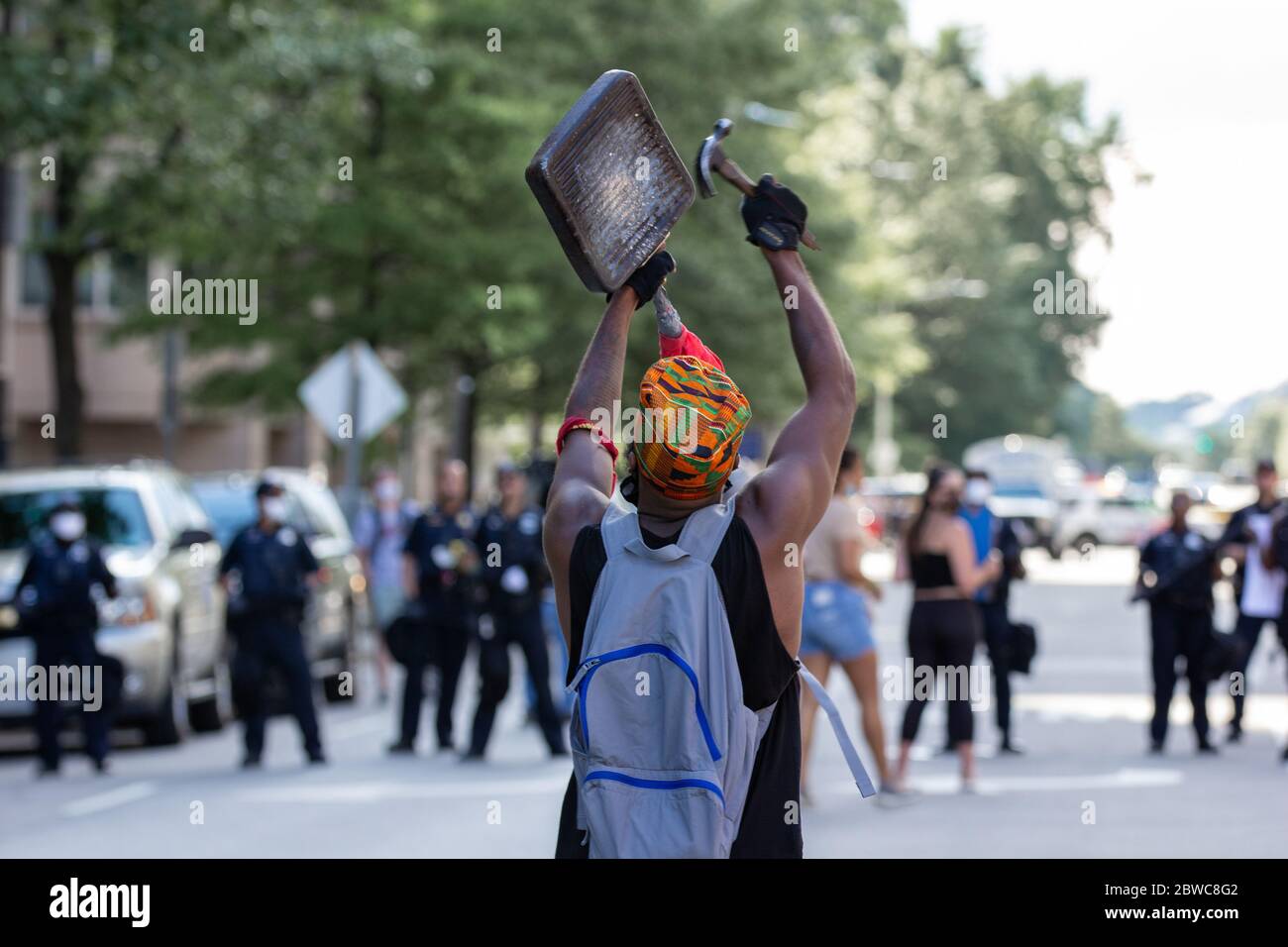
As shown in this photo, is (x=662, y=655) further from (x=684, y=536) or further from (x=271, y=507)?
(x=271, y=507)

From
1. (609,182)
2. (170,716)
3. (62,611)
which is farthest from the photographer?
(170,716)

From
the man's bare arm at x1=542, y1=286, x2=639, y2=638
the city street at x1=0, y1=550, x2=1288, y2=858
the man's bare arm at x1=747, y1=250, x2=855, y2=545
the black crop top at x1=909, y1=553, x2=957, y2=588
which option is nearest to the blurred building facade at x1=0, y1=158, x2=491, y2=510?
the city street at x1=0, y1=550, x2=1288, y2=858

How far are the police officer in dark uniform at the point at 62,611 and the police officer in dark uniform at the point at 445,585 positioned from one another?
2.10 metres

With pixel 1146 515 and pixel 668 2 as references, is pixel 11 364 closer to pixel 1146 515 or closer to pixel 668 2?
pixel 668 2

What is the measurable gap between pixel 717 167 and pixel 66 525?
10.1 m

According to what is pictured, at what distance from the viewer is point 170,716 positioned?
1501cm

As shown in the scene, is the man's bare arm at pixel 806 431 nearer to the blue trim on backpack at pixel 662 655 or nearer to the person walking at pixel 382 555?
the blue trim on backpack at pixel 662 655

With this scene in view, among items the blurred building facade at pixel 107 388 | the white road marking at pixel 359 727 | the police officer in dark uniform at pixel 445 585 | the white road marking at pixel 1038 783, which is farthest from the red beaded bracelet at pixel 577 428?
the blurred building facade at pixel 107 388

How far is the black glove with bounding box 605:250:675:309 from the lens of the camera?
4.08m

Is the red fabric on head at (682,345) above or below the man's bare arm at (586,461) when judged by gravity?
above

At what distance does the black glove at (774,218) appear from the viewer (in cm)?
404

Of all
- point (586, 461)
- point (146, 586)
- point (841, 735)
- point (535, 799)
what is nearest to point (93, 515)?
point (146, 586)

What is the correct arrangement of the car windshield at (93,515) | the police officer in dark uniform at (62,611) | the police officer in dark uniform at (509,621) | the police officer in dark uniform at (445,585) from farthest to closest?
the car windshield at (93,515)
the police officer in dark uniform at (445,585)
the police officer in dark uniform at (509,621)
the police officer in dark uniform at (62,611)

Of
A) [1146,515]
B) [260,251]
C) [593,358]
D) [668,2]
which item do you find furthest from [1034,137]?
[593,358]
